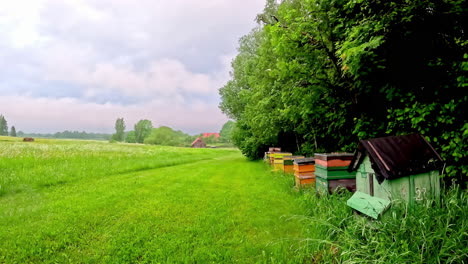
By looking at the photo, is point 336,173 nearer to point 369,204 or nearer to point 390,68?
point 369,204

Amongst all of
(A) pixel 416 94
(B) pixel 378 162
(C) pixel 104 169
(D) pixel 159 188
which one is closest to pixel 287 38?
(A) pixel 416 94

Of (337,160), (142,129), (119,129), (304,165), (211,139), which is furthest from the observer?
(211,139)

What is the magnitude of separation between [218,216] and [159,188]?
3.80m

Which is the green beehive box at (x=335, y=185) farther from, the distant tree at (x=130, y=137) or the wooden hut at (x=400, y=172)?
the distant tree at (x=130, y=137)

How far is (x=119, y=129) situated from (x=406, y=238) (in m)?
114

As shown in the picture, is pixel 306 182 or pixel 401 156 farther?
Answer: pixel 306 182

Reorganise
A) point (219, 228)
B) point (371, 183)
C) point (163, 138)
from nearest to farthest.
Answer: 1. point (371, 183)
2. point (219, 228)
3. point (163, 138)

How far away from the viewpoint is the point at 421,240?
8.39 feet

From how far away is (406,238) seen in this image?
2707 millimetres

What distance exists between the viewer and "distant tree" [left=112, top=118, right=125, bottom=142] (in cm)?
10031

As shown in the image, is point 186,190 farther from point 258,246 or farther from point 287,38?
point 287,38

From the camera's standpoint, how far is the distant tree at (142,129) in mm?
95787

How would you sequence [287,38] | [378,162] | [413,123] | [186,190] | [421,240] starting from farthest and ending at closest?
[186,190] < [287,38] < [413,123] < [378,162] < [421,240]

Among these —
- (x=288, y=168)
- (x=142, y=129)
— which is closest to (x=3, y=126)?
(x=142, y=129)
